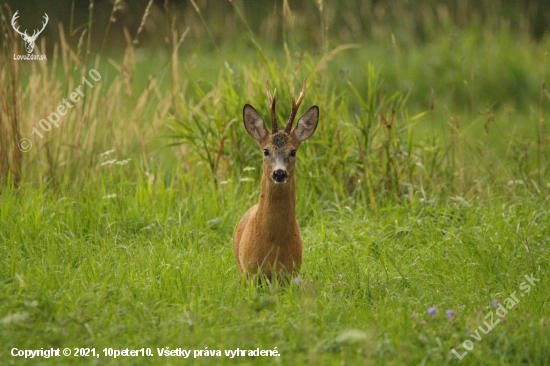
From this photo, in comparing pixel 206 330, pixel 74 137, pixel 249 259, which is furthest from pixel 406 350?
pixel 74 137

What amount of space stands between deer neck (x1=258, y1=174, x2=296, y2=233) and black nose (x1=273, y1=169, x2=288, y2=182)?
129 millimetres

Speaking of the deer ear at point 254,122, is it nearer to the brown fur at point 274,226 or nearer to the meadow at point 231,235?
the brown fur at point 274,226

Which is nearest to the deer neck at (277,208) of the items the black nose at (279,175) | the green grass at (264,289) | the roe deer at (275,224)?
the roe deer at (275,224)

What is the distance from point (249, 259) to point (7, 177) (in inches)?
97.3

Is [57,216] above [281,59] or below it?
below

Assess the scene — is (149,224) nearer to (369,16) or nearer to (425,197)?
(425,197)

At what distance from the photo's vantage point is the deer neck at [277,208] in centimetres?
401

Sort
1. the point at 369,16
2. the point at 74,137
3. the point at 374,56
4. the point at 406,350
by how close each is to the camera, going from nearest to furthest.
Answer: the point at 406,350 → the point at 74,137 → the point at 374,56 → the point at 369,16

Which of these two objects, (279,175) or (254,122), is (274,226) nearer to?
(279,175)

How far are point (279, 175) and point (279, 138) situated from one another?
1.13ft

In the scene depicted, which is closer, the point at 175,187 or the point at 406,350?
the point at 406,350

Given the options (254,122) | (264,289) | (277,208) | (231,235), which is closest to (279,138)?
(254,122)

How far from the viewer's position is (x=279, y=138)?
418cm

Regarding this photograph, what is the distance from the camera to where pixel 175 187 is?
5.98 metres
